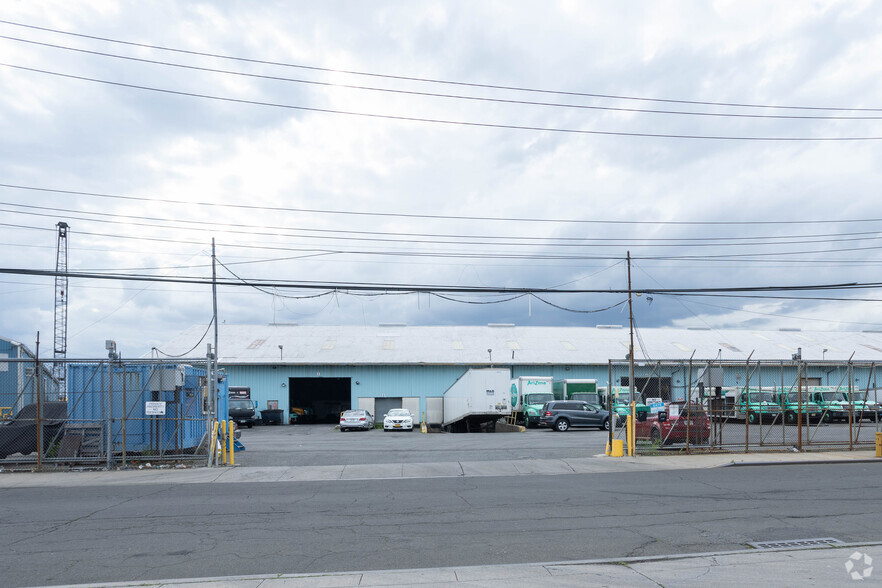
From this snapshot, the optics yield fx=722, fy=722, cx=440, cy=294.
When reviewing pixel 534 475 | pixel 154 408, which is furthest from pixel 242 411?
pixel 534 475

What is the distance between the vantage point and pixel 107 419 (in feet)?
62.1

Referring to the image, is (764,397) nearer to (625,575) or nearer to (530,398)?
(530,398)

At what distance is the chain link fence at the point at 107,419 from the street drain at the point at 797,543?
14.1 metres

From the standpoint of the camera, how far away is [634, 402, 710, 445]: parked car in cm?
2217

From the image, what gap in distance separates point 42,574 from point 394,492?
7.35 m

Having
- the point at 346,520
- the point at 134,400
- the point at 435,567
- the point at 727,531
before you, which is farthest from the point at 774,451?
the point at 134,400

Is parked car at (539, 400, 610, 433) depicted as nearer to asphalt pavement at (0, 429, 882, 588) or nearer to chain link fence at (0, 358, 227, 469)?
asphalt pavement at (0, 429, 882, 588)

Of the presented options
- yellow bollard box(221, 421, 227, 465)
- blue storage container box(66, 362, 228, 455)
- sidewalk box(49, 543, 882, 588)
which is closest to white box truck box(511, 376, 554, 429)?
yellow bollard box(221, 421, 227, 465)

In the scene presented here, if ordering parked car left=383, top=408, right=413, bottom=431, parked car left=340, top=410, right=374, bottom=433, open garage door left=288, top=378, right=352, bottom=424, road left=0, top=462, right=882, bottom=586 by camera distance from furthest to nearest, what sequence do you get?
open garage door left=288, top=378, right=352, bottom=424 < parked car left=340, top=410, right=374, bottom=433 < parked car left=383, top=408, right=413, bottom=431 < road left=0, top=462, right=882, bottom=586

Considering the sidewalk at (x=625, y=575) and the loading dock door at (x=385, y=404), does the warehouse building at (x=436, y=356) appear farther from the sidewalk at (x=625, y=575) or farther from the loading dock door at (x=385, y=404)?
the sidewalk at (x=625, y=575)

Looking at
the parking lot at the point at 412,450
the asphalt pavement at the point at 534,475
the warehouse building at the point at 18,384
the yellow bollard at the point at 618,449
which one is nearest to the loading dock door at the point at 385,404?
the parking lot at the point at 412,450

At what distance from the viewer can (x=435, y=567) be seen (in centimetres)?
838

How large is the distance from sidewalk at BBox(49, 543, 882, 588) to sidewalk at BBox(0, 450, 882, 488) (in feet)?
29.8

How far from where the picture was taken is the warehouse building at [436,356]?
165ft
